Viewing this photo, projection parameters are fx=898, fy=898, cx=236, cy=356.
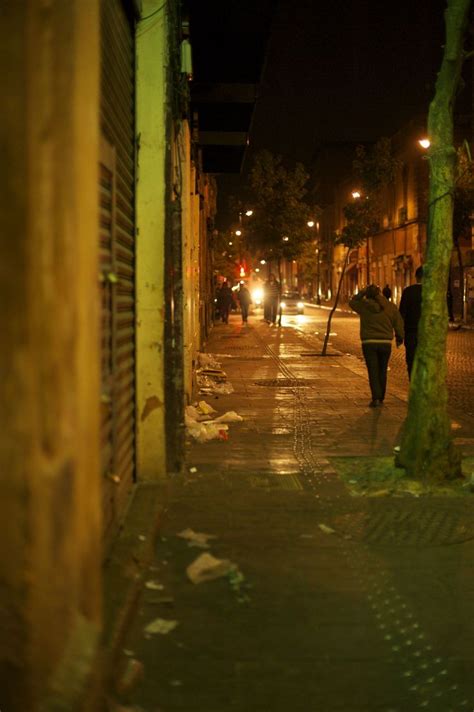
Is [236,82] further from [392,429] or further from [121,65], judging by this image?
[121,65]

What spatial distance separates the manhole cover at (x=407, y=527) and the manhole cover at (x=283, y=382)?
8.47 meters

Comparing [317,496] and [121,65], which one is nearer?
[121,65]

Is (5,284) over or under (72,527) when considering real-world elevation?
over

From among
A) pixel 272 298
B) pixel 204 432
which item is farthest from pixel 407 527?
pixel 272 298

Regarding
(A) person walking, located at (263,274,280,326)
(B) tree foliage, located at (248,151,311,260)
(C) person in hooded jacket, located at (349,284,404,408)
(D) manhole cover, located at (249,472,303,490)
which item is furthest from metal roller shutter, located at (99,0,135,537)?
(B) tree foliage, located at (248,151,311,260)

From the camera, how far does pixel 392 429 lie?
426 inches

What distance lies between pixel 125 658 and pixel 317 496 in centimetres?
337

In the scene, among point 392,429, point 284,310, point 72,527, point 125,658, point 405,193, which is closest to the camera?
point 72,527

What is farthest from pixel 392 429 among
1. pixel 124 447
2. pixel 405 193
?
pixel 405 193

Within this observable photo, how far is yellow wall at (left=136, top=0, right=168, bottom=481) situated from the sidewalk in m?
1.02

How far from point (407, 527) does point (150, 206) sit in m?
3.42

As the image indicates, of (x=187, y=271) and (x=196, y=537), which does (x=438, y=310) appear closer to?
(x=196, y=537)

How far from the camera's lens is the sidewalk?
412cm

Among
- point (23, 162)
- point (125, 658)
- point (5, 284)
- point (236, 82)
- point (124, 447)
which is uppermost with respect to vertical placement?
point (236, 82)
